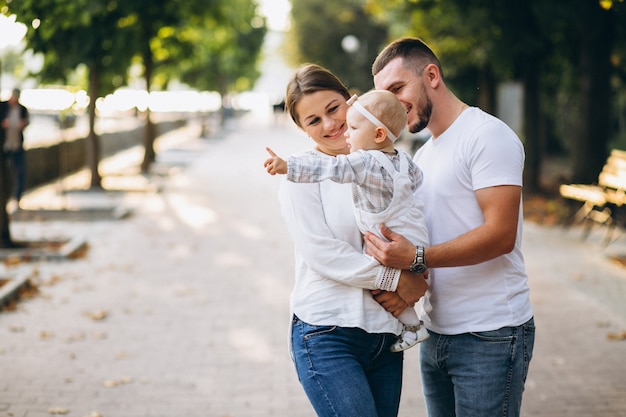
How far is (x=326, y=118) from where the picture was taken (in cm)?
283

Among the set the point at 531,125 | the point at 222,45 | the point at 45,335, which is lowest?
the point at 45,335

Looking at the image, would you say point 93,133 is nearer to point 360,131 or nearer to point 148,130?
point 148,130

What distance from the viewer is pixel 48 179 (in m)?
20.0

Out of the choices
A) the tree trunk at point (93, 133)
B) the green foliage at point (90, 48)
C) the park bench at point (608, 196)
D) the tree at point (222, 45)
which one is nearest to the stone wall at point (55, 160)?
the tree trunk at point (93, 133)

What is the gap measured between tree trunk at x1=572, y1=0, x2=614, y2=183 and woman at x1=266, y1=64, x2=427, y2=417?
11327 mm

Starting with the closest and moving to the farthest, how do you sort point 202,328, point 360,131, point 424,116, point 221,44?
point 360,131, point 424,116, point 202,328, point 221,44

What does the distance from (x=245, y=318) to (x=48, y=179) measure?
13.6 metres

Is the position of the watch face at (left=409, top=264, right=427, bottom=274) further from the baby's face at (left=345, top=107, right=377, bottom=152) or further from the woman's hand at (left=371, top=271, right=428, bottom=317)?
the baby's face at (left=345, top=107, right=377, bottom=152)

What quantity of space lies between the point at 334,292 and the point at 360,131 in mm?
556

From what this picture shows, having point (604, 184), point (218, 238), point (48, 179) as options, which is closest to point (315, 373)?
point (218, 238)

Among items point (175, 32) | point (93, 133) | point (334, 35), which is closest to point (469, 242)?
point (93, 133)

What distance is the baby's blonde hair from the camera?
2604mm

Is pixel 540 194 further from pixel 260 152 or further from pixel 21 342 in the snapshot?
pixel 260 152

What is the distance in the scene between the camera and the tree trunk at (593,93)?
13258 millimetres
